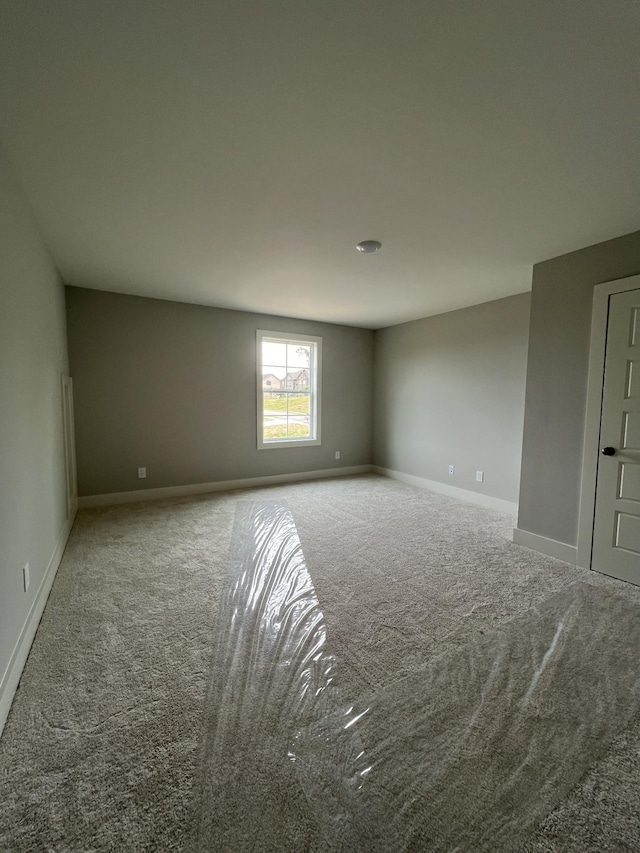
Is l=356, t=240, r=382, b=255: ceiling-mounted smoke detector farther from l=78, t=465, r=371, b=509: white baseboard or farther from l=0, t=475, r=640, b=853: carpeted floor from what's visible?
l=78, t=465, r=371, b=509: white baseboard

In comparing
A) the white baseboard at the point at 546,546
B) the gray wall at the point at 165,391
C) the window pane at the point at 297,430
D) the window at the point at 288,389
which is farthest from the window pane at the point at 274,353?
the white baseboard at the point at 546,546

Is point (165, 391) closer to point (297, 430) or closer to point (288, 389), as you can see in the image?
point (288, 389)

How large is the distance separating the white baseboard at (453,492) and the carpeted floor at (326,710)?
1.45 m

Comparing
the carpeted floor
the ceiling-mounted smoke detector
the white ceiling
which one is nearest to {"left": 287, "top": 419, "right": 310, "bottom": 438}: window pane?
the carpeted floor

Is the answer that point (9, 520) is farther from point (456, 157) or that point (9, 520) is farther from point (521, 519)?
point (521, 519)

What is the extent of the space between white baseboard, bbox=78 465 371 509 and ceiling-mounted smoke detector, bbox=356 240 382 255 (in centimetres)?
348

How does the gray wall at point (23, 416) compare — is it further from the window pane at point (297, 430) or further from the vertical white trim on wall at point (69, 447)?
the window pane at point (297, 430)

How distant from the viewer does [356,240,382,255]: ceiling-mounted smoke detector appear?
2.68 m

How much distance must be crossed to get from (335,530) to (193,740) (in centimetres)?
229

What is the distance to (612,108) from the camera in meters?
1.43

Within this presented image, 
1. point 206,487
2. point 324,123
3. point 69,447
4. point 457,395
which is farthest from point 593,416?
point 69,447

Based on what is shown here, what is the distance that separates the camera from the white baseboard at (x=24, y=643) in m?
1.44

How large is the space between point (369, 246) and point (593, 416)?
2134 millimetres

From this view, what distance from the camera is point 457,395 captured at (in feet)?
15.7
